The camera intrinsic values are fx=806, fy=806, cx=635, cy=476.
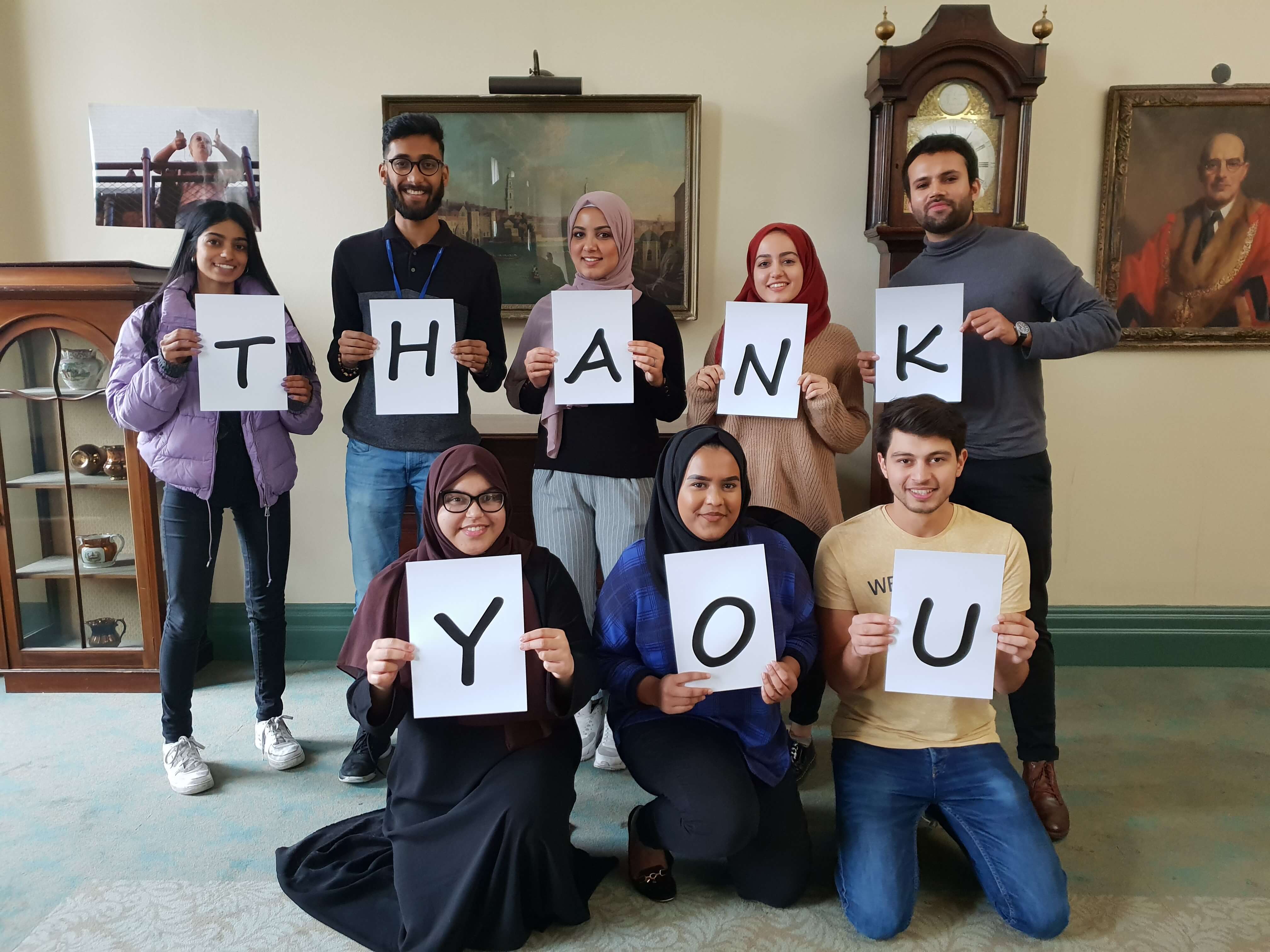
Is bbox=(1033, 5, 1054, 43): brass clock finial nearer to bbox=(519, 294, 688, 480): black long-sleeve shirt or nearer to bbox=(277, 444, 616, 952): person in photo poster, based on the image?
bbox=(519, 294, 688, 480): black long-sleeve shirt

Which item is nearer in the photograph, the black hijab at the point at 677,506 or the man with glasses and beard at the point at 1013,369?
the black hijab at the point at 677,506

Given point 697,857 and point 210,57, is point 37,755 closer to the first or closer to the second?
point 697,857

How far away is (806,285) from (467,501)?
1.03 m

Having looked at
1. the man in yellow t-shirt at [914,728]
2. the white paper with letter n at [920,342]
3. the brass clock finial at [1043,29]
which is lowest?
the man in yellow t-shirt at [914,728]

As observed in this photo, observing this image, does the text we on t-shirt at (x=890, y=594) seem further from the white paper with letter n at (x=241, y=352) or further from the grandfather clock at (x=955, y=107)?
the white paper with letter n at (x=241, y=352)

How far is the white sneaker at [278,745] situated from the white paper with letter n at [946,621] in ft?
5.31

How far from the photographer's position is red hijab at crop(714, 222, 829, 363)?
79.4 inches

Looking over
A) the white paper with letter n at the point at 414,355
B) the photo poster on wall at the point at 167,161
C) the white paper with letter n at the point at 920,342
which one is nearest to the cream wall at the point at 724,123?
the photo poster on wall at the point at 167,161

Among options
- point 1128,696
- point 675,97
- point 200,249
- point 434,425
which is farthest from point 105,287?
point 1128,696

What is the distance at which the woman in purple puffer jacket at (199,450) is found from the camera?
1.99m

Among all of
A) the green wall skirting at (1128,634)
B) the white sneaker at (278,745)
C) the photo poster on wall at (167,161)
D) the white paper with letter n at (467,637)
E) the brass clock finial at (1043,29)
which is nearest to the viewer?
the white paper with letter n at (467,637)

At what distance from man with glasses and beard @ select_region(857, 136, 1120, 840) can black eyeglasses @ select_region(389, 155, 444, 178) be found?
1.18 m

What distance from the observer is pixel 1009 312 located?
6.39ft

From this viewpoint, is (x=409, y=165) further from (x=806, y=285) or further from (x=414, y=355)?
(x=806, y=285)
